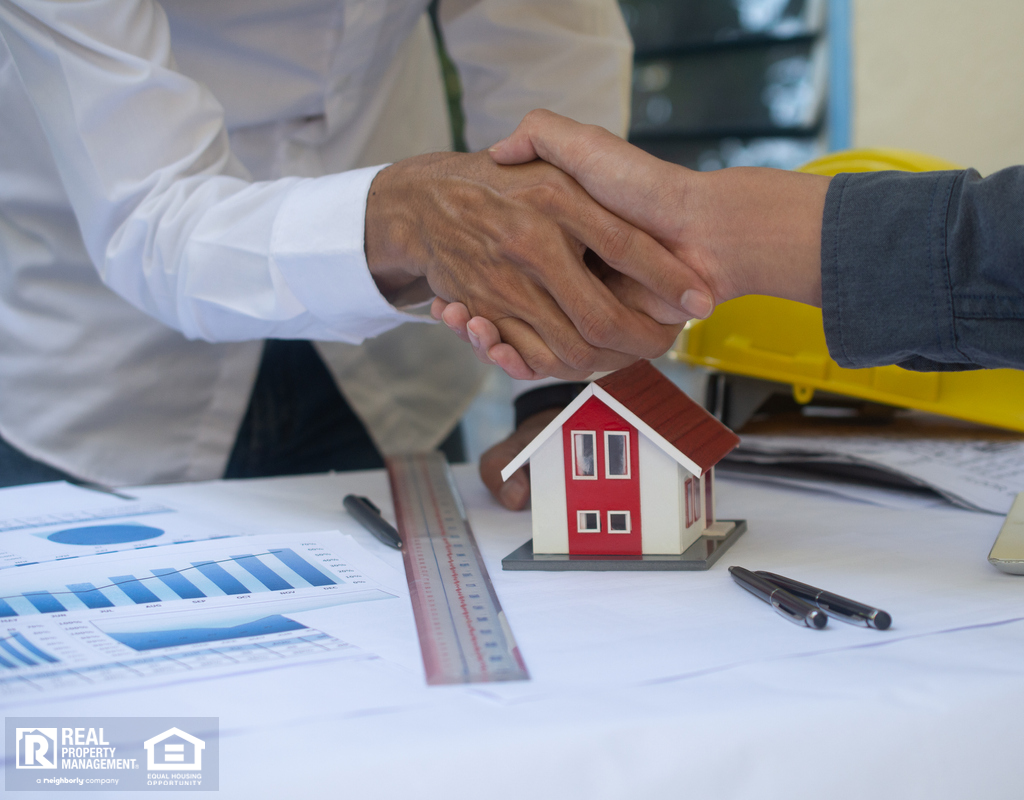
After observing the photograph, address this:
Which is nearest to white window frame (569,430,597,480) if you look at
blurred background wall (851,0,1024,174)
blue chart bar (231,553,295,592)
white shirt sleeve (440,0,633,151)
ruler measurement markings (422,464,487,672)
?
ruler measurement markings (422,464,487,672)

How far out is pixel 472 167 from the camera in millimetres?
735

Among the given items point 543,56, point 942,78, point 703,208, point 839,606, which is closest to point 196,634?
point 839,606

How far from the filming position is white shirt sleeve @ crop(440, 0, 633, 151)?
1092 millimetres

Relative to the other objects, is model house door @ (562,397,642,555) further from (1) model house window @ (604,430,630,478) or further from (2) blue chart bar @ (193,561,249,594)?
(2) blue chart bar @ (193,561,249,594)

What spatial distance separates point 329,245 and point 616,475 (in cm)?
33

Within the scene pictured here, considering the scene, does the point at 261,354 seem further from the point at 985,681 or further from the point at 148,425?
the point at 985,681

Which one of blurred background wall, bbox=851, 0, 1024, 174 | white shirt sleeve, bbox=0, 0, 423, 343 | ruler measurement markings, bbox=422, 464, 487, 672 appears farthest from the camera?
blurred background wall, bbox=851, 0, 1024, 174

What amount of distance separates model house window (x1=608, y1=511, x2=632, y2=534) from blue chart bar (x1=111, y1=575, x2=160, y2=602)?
0.31 meters

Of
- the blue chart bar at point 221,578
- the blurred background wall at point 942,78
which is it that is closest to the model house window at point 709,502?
the blue chart bar at point 221,578

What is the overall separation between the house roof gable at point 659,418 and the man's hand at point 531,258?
0.05 m

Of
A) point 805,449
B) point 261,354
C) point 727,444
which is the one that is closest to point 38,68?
point 261,354

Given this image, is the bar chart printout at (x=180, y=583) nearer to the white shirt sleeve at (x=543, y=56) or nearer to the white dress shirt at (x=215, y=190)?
the white dress shirt at (x=215, y=190)

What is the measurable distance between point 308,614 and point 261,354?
0.62m

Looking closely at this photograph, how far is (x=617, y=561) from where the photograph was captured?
601mm
